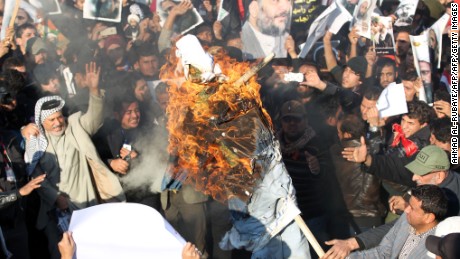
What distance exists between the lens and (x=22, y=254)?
6.45 metres

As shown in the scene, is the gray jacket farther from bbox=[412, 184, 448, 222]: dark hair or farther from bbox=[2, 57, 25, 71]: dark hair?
bbox=[2, 57, 25, 71]: dark hair

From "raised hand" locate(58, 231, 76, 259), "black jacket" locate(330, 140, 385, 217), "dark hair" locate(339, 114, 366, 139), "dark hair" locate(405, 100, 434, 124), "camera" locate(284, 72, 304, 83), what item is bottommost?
"black jacket" locate(330, 140, 385, 217)

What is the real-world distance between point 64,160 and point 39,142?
292 millimetres

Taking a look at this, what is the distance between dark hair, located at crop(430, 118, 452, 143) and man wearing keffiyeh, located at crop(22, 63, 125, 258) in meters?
3.32

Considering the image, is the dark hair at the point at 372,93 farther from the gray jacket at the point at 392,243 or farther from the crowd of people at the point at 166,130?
the gray jacket at the point at 392,243

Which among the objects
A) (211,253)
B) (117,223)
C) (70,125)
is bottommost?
(211,253)

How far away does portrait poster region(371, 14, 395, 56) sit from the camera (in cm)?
845

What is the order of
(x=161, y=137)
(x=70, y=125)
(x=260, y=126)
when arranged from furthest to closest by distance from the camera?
1. (x=161, y=137)
2. (x=70, y=125)
3. (x=260, y=126)

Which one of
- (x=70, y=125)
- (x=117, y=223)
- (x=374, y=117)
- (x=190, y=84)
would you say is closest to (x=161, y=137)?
(x=70, y=125)

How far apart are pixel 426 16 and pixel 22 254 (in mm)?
6468

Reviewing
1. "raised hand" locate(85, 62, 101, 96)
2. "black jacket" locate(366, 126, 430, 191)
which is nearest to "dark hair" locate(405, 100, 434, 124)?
"black jacket" locate(366, 126, 430, 191)

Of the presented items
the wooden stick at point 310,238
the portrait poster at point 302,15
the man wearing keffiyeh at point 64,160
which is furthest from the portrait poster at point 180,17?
the wooden stick at point 310,238

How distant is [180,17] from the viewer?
25.5 ft

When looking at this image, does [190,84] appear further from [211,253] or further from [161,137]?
[211,253]
